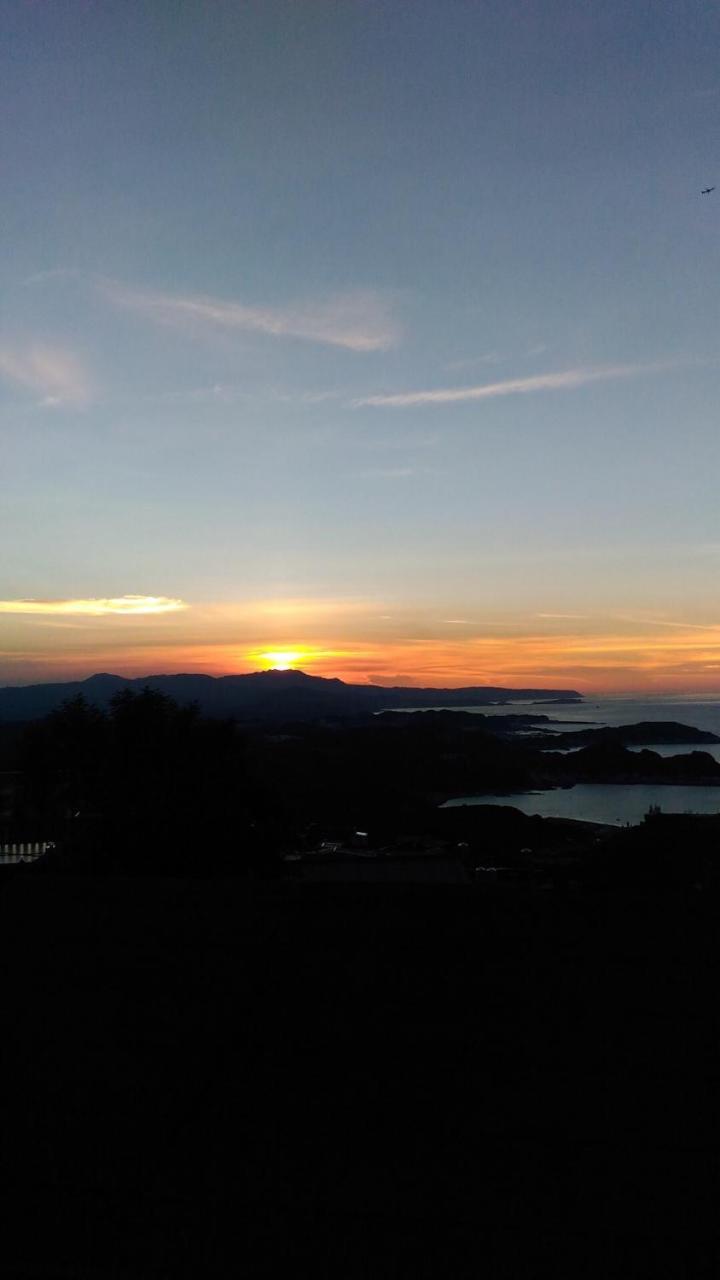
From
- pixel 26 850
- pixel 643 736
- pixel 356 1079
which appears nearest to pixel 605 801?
pixel 26 850

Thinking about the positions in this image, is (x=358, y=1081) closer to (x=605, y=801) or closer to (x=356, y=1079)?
(x=356, y=1079)

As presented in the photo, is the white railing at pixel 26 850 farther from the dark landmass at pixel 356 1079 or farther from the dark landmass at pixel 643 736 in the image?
the dark landmass at pixel 643 736

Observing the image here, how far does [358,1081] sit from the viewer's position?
421 centimetres

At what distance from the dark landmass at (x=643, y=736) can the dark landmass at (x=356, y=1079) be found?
150 feet

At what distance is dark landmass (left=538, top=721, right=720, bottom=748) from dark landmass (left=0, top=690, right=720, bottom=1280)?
150 ft

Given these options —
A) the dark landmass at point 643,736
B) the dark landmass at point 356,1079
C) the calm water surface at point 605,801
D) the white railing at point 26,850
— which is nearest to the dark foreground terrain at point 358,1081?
the dark landmass at point 356,1079

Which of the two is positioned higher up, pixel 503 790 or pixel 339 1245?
pixel 339 1245

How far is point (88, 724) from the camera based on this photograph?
17.9 m

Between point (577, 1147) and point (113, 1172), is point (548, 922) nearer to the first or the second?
point (577, 1147)

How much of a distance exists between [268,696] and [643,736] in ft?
72.5

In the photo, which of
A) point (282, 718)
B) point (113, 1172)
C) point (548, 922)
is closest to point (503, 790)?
point (282, 718)

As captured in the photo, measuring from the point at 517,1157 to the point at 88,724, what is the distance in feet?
50.4

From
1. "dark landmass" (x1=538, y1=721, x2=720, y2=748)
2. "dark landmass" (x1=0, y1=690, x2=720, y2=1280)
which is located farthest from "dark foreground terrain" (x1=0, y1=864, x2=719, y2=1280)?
"dark landmass" (x1=538, y1=721, x2=720, y2=748)

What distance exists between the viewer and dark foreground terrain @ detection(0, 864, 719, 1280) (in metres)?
3.23
